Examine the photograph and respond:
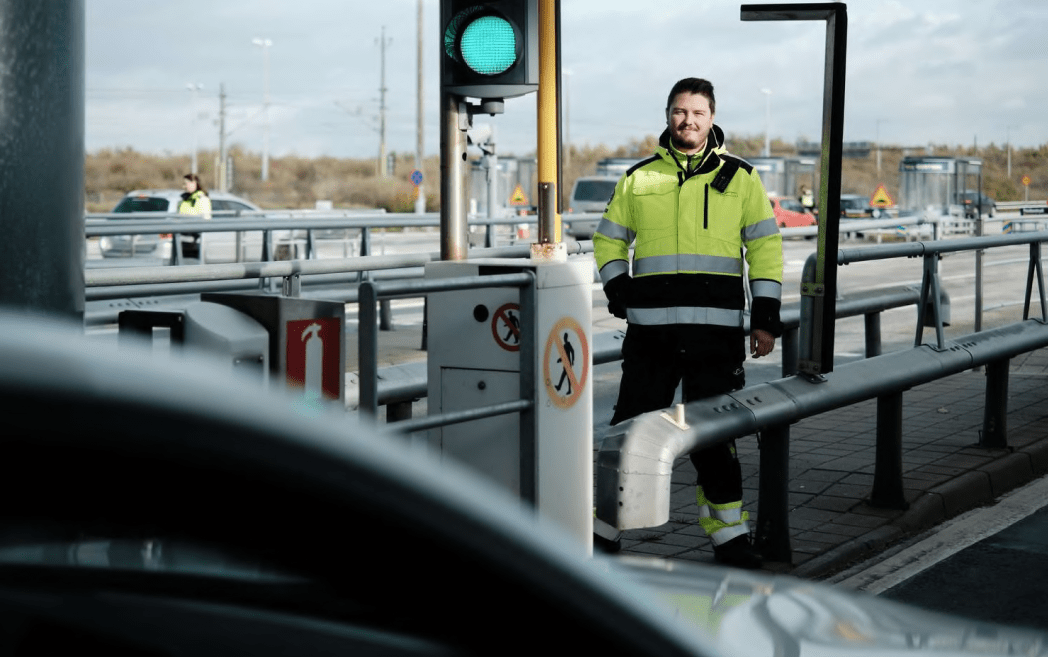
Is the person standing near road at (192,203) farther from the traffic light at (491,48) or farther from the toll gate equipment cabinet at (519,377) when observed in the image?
the toll gate equipment cabinet at (519,377)

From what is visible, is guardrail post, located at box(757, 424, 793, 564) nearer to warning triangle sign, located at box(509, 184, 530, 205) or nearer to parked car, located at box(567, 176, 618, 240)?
parked car, located at box(567, 176, 618, 240)

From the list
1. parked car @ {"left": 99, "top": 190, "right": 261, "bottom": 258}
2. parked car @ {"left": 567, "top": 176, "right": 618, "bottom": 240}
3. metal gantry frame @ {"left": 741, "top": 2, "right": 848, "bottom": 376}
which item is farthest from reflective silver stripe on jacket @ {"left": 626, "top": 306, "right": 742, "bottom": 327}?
parked car @ {"left": 567, "top": 176, "right": 618, "bottom": 240}

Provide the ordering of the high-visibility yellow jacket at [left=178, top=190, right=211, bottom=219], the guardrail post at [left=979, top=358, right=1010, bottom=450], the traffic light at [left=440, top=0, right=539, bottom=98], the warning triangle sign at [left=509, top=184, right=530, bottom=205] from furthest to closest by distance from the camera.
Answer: the warning triangle sign at [left=509, top=184, right=530, bottom=205]
the high-visibility yellow jacket at [left=178, top=190, right=211, bottom=219]
the guardrail post at [left=979, top=358, right=1010, bottom=450]
the traffic light at [left=440, top=0, right=539, bottom=98]

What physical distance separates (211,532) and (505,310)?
361 centimetres

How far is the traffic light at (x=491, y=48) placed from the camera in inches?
203

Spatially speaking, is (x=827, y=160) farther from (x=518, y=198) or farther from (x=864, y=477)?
(x=518, y=198)

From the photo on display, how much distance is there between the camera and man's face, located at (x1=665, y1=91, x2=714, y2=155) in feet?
18.5

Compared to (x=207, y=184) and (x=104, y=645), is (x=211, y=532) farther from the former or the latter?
(x=207, y=184)

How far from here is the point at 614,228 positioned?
19.3ft

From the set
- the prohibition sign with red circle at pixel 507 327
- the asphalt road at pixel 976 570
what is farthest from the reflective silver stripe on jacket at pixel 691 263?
the asphalt road at pixel 976 570

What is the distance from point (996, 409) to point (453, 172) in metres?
4.14

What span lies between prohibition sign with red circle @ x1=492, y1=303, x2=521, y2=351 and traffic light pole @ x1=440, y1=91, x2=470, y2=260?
518mm

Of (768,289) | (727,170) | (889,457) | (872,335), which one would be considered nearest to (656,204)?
(727,170)

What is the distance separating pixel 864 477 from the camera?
24.5ft
